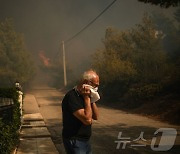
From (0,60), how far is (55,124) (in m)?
34.5

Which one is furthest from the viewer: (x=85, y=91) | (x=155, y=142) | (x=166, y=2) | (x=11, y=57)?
(x=11, y=57)

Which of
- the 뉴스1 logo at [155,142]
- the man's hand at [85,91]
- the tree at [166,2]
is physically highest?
the tree at [166,2]

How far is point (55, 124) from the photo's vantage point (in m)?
13.2

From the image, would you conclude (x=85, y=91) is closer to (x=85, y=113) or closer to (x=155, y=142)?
(x=85, y=113)

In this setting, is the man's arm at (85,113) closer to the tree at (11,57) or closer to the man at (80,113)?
the man at (80,113)

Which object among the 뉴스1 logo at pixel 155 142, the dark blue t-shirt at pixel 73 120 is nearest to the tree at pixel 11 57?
the 뉴스1 logo at pixel 155 142

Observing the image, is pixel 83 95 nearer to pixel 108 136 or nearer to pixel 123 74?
pixel 108 136

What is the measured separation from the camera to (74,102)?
332 cm

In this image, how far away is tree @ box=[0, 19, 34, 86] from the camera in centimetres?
4450

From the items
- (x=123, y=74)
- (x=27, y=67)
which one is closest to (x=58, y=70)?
(x=27, y=67)

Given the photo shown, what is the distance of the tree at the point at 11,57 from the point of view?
44.5 meters

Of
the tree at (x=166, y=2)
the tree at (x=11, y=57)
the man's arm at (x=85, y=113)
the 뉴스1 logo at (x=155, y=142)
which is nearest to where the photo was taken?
the man's arm at (x=85, y=113)

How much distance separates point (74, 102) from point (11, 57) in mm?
44537

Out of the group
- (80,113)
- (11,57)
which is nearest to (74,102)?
(80,113)
